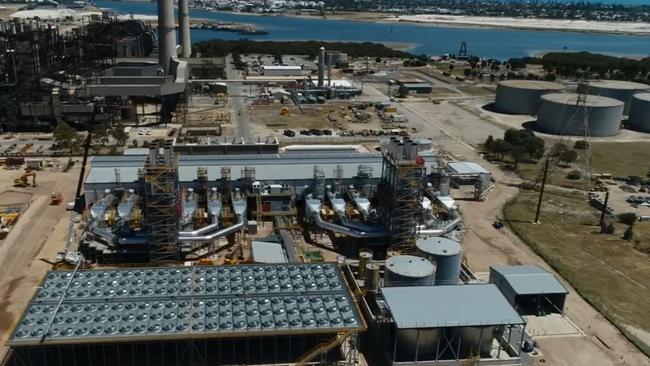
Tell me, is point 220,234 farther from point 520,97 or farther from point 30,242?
point 520,97

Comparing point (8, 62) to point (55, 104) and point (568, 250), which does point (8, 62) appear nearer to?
point (55, 104)

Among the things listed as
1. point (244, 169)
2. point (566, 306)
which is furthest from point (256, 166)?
point (566, 306)

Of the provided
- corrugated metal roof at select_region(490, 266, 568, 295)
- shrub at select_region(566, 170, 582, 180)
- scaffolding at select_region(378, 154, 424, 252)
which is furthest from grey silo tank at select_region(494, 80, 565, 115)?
corrugated metal roof at select_region(490, 266, 568, 295)

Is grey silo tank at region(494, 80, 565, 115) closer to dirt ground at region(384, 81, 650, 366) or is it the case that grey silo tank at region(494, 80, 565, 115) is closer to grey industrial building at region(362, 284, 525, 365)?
dirt ground at region(384, 81, 650, 366)

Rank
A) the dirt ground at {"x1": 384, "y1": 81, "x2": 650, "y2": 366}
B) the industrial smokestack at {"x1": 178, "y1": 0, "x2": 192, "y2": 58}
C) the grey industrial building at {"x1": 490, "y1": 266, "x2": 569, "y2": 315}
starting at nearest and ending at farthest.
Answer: the dirt ground at {"x1": 384, "y1": 81, "x2": 650, "y2": 366} < the grey industrial building at {"x1": 490, "y1": 266, "x2": 569, "y2": 315} < the industrial smokestack at {"x1": 178, "y1": 0, "x2": 192, "y2": 58}

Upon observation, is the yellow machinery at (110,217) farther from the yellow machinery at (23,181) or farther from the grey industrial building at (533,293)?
the grey industrial building at (533,293)

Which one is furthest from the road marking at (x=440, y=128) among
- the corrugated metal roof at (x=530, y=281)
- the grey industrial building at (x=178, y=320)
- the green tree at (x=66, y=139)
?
the green tree at (x=66, y=139)
